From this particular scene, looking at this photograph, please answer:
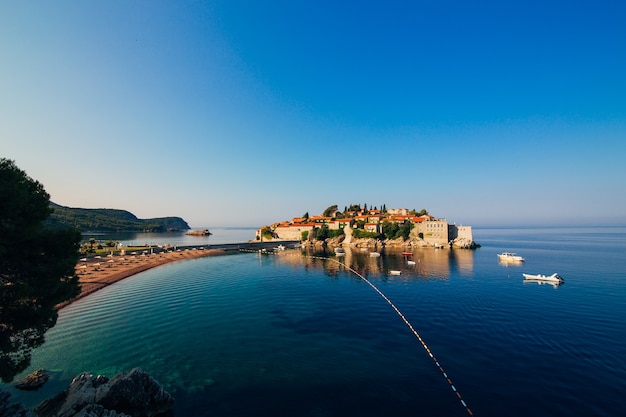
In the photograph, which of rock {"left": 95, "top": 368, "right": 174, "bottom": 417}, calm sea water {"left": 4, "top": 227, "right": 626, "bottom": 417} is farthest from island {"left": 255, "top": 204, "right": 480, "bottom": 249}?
rock {"left": 95, "top": 368, "right": 174, "bottom": 417}

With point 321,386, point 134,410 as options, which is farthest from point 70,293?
point 321,386

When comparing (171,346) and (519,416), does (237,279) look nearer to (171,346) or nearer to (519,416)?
(171,346)

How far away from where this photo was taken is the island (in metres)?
117

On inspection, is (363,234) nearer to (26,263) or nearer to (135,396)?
(135,396)

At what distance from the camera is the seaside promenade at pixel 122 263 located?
44.8m

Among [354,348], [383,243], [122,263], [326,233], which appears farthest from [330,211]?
[354,348]

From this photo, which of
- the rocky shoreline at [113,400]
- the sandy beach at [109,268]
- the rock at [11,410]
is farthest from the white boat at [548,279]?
the sandy beach at [109,268]

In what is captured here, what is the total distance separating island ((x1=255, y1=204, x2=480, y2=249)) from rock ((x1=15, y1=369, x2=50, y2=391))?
374ft

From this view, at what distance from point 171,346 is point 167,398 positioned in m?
8.98

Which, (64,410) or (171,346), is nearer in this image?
(64,410)

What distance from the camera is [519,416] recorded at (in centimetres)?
A: 1389

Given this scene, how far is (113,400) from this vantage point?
43.7 ft

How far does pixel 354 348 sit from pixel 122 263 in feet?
217

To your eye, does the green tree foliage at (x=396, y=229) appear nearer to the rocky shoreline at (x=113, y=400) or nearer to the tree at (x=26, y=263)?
the rocky shoreline at (x=113, y=400)
